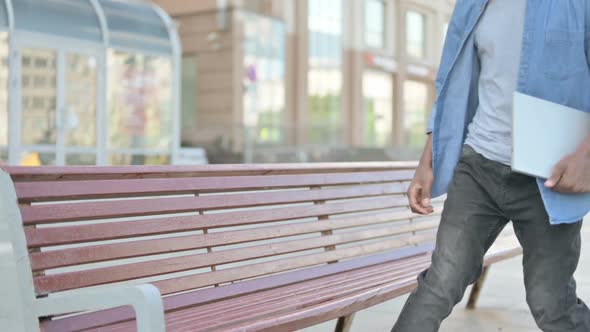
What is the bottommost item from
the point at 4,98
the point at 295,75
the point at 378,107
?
the point at 4,98

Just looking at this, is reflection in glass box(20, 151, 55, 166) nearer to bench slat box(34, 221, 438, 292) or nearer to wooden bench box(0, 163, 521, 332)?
wooden bench box(0, 163, 521, 332)

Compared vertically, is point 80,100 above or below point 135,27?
below

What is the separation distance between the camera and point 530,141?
252 centimetres

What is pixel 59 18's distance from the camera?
1564 centimetres

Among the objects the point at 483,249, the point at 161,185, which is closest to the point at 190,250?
the point at 161,185

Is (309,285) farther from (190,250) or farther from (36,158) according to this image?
(36,158)

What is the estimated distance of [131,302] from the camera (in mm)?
2410

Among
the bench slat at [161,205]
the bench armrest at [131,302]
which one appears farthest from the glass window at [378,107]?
the bench armrest at [131,302]

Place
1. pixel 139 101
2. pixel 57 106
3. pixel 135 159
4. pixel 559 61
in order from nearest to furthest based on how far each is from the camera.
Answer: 1. pixel 559 61
2. pixel 57 106
3. pixel 135 159
4. pixel 139 101

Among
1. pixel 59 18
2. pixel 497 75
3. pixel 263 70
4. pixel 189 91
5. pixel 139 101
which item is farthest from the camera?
pixel 189 91

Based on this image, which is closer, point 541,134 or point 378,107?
point 541,134

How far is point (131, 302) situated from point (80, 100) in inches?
577

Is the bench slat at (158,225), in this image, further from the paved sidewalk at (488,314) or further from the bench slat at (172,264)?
the paved sidewalk at (488,314)

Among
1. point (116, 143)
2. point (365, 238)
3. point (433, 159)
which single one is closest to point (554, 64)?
point (433, 159)
